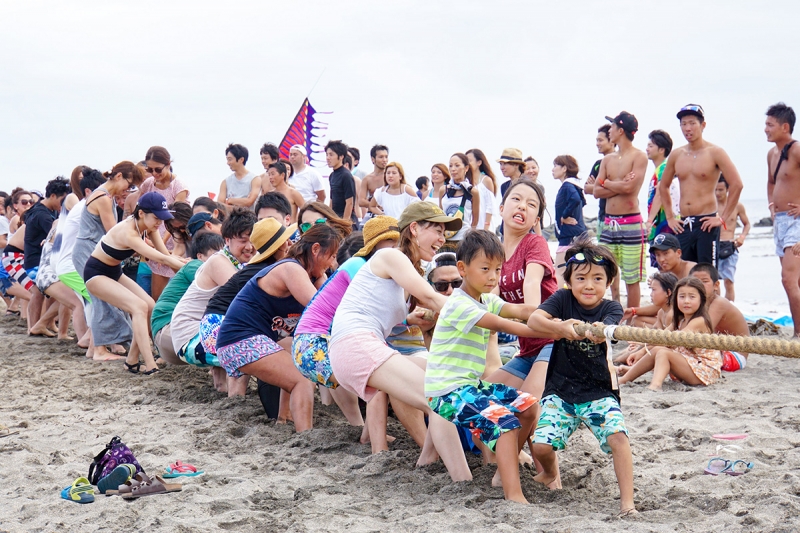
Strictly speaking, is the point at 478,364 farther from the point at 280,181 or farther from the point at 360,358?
the point at 280,181

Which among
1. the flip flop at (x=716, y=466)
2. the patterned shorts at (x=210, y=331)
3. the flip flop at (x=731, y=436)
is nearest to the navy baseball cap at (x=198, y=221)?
the patterned shorts at (x=210, y=331)

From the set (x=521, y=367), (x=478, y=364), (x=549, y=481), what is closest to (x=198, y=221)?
(x=521, y=367)

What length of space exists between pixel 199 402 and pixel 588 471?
296 centimetres

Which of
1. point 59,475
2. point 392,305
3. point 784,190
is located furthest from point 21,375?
point 784,190

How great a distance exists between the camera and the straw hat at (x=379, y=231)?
14.9 ft

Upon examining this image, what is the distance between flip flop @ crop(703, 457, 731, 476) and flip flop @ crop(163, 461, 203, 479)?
2473 millimetres

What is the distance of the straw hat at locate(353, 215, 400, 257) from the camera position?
4.54m

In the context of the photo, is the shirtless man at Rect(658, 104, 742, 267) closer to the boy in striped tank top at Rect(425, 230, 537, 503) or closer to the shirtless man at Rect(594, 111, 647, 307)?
the shirtless man at Rect(594, 111, 647, 307)

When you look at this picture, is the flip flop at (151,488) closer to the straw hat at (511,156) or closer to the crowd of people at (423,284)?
the crowd of people at (423,284)

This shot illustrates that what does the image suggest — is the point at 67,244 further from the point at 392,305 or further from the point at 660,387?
the point at 660,387

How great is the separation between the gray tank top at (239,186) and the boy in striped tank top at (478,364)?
637 centimetres

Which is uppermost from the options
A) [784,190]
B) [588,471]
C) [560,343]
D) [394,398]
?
[784,190]

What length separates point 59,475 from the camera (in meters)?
3.85

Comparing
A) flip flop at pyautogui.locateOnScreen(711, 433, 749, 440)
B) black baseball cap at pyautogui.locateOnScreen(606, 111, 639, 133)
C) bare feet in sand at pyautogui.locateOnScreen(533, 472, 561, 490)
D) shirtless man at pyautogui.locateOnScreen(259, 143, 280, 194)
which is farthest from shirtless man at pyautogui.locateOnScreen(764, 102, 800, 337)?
shirtless man at pyautogui.locateOnScreen(259, 143, 280, 194)
